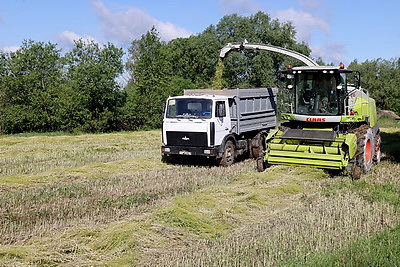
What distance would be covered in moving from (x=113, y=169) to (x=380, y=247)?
8.73 m

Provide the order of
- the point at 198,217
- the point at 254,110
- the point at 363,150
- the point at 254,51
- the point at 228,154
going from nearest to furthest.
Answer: the point at 198,217
the point at 363,150
the point at 228,154
the point at 254,110
the point at 254,51

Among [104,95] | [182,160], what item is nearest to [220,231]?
[182,160]

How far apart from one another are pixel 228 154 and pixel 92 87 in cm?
1944

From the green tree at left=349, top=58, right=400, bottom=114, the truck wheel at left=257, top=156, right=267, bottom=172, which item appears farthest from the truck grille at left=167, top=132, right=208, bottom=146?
the green tree at left=349, top=58, right=400, bottom=114

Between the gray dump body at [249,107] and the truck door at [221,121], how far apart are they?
34cm

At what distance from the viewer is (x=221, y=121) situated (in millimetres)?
13375

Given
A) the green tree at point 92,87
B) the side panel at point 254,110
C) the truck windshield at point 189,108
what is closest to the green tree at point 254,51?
the green tree at point 92,87

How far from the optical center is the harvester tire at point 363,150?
1102 cm

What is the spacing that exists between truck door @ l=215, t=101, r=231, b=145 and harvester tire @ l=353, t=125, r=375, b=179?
12.6 feet

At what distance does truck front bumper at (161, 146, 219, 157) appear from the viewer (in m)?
13.0

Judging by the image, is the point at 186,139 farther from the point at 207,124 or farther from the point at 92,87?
the point at 92,87

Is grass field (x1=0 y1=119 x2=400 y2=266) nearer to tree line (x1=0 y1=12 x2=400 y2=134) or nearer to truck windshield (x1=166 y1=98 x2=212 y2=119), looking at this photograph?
truck windshield (x1=166 y1=98 x2=212 y2=119)

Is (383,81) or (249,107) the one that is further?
(383,81)

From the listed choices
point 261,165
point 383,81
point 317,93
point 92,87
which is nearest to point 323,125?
point 317,93
